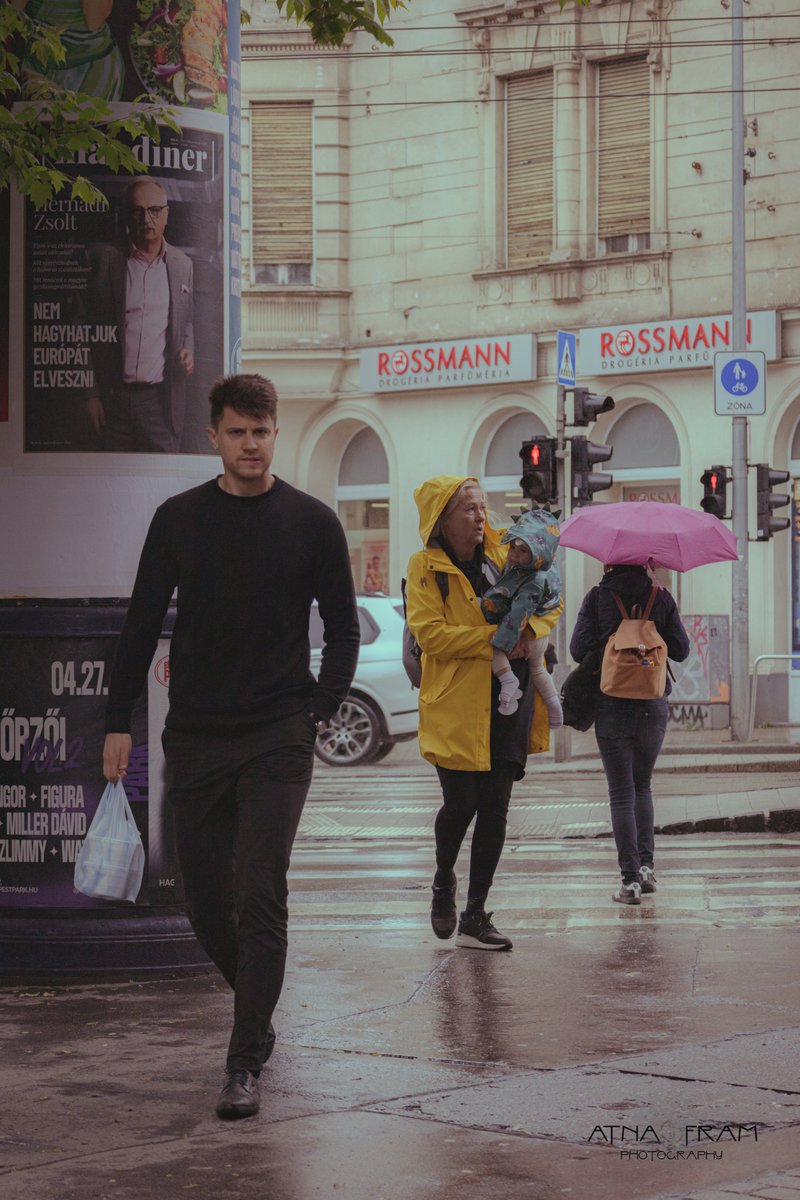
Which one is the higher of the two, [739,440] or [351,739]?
[739,440]

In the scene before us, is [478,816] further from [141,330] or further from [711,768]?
[711,768]

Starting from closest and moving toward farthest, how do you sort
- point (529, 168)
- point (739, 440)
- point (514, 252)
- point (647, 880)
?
point (647, 880)
point (739, 440)
point (529, 168)
point (514, 252)

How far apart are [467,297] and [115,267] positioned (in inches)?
884

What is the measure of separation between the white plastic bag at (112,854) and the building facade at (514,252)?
749 inches

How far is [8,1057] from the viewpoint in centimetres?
630

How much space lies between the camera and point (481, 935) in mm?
8461

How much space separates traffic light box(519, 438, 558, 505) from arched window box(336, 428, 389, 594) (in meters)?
10.2

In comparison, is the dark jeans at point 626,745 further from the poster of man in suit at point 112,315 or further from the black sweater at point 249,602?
the black sweater at point 249,602

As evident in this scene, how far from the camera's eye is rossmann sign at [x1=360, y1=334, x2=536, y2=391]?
29.1 metres

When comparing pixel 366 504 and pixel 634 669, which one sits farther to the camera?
pixel 366 504

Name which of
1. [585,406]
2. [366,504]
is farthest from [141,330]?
[366,504]

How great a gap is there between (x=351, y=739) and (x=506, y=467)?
32.6 ft

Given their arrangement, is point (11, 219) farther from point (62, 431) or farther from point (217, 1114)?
point (217, 1114)

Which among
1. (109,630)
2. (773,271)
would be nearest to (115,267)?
(109,630)
